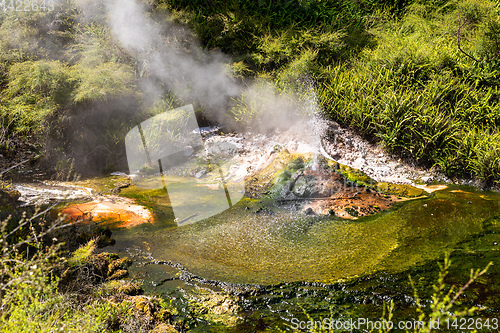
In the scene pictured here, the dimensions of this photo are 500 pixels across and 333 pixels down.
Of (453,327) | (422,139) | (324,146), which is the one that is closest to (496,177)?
(422,139)

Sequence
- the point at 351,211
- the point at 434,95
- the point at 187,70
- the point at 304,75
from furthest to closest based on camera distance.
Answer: the point at 187,70
the point at 304,75
the point at 434,95
the point at 351,211

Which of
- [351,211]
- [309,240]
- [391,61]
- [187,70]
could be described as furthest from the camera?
[187,70]

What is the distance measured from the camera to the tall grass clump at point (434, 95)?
4.79 metres

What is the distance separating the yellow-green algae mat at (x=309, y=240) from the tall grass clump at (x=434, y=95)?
106 centimetres

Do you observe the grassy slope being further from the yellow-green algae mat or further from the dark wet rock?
the dark wet rock

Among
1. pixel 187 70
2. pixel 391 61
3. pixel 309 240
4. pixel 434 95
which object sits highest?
pixel 187 70

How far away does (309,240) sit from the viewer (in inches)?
124

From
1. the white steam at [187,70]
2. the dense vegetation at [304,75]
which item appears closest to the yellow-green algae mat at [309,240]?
the dense vegetation at [304,75]

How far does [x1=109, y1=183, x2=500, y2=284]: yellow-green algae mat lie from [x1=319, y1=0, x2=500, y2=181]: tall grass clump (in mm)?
1061

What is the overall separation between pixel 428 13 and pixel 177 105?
621 centimetres

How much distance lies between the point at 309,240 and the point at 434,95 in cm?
378

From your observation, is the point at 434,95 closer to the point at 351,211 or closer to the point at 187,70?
the point at 351,211

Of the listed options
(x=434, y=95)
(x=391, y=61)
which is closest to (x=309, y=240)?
(x=434, y=95)

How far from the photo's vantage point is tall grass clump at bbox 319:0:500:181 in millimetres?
4785
